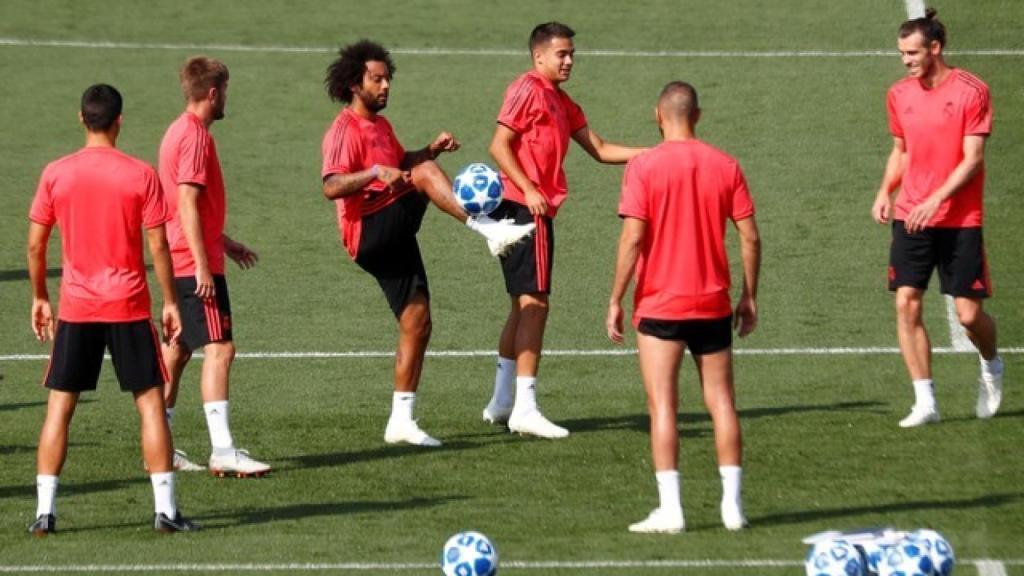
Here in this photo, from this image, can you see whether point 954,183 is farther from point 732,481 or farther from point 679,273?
point 732,481

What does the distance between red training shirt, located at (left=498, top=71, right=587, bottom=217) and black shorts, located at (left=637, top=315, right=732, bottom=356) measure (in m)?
2.87

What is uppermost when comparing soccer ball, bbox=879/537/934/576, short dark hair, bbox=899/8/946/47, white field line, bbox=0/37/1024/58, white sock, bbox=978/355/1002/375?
white field line, bbox=0/37/1024/58

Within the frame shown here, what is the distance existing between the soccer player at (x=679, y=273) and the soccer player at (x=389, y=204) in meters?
2.58

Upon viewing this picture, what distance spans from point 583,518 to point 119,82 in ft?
47.1

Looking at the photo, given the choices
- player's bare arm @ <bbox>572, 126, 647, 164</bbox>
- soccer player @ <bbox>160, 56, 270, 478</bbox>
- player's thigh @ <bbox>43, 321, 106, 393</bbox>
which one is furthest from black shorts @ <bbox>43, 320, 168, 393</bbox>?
player's bare arm @ <bbox>572, 126, 647, 164</bbox>

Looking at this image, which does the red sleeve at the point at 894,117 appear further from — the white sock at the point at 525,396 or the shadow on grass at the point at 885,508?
the shadow on grass at the point at 885,508

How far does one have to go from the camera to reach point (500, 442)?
1298 centimetres

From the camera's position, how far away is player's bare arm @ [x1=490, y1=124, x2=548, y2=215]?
13.0 metres

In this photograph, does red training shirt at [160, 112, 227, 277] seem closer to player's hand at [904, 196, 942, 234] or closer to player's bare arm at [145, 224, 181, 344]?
player's bare arm at [145, 224, 181, 344]

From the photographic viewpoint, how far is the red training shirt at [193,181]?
38.7 feet

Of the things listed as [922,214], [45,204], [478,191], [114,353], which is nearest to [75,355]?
[114,353]

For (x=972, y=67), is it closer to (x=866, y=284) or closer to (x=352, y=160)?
(x=866, y=284)

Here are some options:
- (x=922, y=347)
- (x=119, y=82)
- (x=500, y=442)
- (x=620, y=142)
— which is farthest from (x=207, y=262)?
(x=119, y=82)

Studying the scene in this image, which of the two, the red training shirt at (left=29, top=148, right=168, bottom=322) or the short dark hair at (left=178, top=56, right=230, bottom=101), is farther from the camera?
the short dark hair at (left=178, top=56, right=230, bottom=101)
